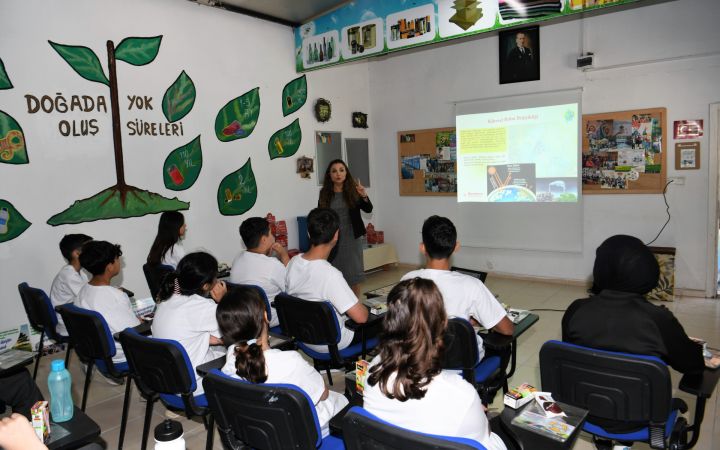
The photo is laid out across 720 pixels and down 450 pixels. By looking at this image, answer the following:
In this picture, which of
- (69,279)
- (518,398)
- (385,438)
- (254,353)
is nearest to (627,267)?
(518,398)

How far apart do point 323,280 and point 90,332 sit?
4.25 ft

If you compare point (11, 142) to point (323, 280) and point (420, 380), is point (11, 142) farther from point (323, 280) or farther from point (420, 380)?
point (420, 380)

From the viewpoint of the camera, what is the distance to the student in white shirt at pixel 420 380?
140cm

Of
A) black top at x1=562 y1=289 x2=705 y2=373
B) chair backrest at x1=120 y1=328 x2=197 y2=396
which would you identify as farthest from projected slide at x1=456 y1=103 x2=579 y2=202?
chair backrest at x1=120 y1=328 x2=197 y2=396

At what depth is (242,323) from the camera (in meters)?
1.80

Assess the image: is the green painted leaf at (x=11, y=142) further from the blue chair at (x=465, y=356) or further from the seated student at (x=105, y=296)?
the blue chair at (x=465, y=356)

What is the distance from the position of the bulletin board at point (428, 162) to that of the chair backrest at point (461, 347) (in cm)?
470

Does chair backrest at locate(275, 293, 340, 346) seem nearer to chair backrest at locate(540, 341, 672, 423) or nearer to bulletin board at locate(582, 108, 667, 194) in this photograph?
chair backrest at locate(540, 341, 672, 423)

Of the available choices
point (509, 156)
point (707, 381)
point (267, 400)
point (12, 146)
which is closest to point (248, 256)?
point (267, 400)

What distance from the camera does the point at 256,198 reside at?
19.8ft

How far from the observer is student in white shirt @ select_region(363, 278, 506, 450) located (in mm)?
1397

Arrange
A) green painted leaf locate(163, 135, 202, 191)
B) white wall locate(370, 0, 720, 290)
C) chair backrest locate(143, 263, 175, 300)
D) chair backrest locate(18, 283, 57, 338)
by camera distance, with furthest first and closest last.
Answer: green painted leaf locate(163, 135, 202, 191) < white wall locate(370, 0, 720, 290) < chair backrest locate(143, 263, 175, 300) < chair backrest locate(18, 283, 57, 338)

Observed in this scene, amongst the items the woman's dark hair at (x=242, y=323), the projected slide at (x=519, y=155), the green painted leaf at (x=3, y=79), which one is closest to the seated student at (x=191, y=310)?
the woman's dark hair at (x=242, y=323)

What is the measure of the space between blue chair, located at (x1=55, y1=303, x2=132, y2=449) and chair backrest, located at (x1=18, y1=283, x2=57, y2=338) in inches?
21.2
